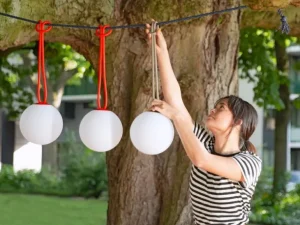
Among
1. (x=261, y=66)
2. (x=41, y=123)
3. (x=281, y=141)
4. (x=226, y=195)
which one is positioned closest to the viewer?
(x=41, y=123)

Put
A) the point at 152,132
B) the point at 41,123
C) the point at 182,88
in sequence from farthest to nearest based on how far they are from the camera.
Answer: the point at 182,88 < the point at 41,123 < the point at 152,132

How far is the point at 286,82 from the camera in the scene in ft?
36.6

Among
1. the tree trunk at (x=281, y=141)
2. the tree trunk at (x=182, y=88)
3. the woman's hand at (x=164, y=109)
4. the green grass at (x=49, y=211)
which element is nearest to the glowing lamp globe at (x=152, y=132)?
the woman's hand at (x=164, y=109)

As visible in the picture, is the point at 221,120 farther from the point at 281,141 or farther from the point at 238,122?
the point at 281,141

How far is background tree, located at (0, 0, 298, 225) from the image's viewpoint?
448 centimetres

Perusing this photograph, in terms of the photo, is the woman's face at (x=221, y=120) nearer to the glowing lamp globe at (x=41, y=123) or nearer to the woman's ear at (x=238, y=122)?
the woman's ear at (x=238, y=122)

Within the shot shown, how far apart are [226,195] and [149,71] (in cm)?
154

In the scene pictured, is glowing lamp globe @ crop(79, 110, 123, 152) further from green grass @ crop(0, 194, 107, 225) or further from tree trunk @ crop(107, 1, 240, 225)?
green grass @ crop(0, 194, 107, 225)

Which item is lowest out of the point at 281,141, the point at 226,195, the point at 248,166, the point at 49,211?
the point at 49,211

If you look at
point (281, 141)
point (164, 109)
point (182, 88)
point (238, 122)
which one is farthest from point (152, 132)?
point (281, 141)

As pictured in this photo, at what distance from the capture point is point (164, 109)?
3.12 metres

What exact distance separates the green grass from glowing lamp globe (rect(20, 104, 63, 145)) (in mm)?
8614

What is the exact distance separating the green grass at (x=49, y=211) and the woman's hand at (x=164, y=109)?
345 inches

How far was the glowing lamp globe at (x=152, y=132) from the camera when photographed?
294 cm
